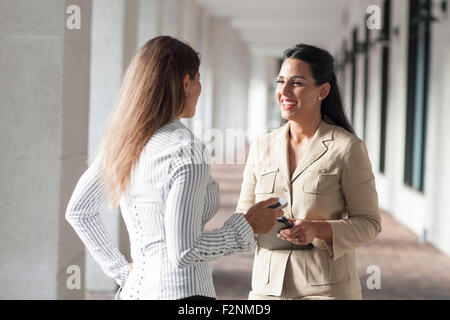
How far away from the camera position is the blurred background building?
13.5 feet

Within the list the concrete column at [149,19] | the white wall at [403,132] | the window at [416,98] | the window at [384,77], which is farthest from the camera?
the window at [384,77]

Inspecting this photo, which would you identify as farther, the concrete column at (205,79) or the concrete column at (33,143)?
the concrete column at (205,79)

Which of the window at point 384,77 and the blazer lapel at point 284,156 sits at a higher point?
the window at point 384,77

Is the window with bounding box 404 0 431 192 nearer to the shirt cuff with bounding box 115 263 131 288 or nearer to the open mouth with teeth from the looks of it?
the open mouth with teeth

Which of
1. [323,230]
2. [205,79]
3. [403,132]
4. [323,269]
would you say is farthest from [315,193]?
[205,79]

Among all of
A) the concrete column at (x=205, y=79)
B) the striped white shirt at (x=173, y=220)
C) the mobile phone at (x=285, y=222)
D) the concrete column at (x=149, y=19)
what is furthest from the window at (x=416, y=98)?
the concrete column at (x=205, y=79)

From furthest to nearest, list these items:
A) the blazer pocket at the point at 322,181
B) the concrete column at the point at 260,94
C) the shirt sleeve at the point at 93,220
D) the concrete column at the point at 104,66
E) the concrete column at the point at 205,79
Answer: the concrete column at the point at 260,94, the concrete column at the point at 205,79, the concrete column at the point at 104,66, the blazer pocket at the point at 322,181, the shirt sleeve at the point at 93,220

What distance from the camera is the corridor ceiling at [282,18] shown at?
806 inches

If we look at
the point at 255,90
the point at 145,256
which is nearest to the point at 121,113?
the point at 145,256

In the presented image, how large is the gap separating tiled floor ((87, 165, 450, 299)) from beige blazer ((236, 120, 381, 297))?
139 inches

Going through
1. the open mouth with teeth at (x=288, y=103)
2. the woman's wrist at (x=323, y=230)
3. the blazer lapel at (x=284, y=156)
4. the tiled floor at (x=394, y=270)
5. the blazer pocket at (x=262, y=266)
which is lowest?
the tiled floor at (x=394, y=270)

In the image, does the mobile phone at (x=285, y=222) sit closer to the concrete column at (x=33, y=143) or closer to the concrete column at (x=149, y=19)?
the concrete column at (x=33, y=143)

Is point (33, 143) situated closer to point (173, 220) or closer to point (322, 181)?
point (322, 181)

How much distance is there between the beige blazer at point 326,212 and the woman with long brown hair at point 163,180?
48 cm
